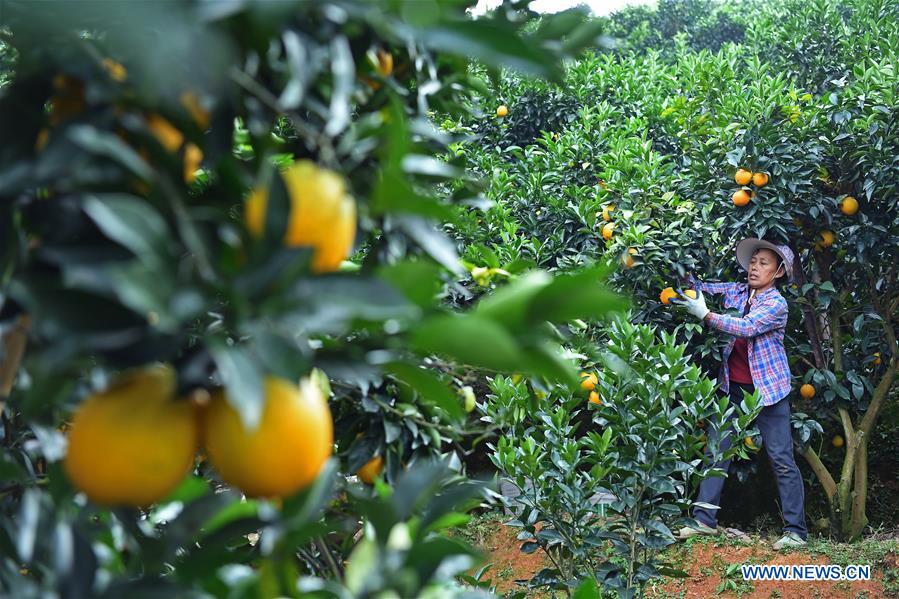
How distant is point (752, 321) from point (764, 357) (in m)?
0.25

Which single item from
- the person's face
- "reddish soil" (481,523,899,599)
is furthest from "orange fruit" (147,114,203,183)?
the person's face

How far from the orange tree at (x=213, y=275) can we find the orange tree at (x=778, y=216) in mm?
3631

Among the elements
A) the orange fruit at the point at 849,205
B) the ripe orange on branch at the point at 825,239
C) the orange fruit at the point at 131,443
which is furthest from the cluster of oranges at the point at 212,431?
the ripe orange on branch at the point at 825,239

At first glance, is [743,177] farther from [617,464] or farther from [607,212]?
[617,464]

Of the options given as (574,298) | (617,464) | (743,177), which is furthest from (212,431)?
(743,177)

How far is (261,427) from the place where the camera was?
0.52 meters

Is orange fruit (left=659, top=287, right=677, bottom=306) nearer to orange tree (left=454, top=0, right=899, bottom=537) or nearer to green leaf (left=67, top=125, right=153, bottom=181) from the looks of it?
orange tree (left=454, top=0, right=899, bottom=537)

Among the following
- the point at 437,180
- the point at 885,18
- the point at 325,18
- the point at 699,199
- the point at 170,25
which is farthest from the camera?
the point at 885,18

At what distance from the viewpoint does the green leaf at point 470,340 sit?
0.51m

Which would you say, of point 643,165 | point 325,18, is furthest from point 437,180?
point 643,165

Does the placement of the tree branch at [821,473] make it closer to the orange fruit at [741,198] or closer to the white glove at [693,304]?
the white glove at [693,304]

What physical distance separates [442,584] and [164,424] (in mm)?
362

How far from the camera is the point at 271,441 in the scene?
1.71ft

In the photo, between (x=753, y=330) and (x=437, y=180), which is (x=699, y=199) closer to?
(x=753, y=330)
